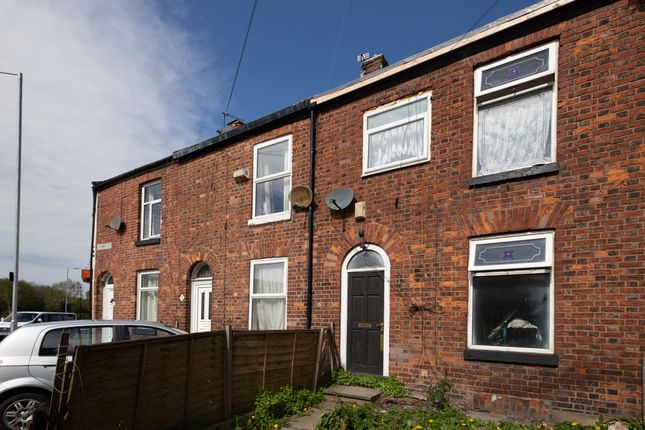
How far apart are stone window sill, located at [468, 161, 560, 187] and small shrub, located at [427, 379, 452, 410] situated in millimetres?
3041

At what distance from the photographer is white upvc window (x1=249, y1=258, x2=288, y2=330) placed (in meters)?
10.3

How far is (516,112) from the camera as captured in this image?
292 inches

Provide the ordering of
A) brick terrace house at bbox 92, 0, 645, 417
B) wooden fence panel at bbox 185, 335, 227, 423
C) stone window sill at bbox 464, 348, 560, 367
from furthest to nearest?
1. stone window sill at bbox 464, 348, 560, 367
2. brick terrace house at bbox 92, 0, 645, 417
3. wooden fence panel at bbox 185, 335, 227, 423

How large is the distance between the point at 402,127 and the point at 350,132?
115 cm

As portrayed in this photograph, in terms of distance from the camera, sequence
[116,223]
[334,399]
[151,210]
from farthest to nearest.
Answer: [116,223]
[151,210]
[334,399]

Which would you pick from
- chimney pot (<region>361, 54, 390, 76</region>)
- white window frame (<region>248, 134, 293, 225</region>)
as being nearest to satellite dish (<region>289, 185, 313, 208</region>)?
white window frame (<region>248, 134, 293, 225</region>)

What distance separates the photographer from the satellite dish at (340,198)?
9.09 meters

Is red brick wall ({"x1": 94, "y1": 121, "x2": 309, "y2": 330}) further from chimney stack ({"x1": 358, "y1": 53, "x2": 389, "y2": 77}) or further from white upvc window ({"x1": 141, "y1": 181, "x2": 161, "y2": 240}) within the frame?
chimney stack ({"x1": 358, "y1": 53, "x2": 389, "y2": 77})

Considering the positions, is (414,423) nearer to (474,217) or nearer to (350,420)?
(350,420)

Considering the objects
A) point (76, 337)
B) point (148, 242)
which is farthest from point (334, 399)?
point (148, 242)

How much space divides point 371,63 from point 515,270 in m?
5.94

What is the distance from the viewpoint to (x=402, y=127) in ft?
28.7

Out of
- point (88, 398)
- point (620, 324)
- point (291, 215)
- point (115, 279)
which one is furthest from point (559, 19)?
point (115, 279)

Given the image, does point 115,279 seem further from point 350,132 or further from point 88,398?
point 88,398
